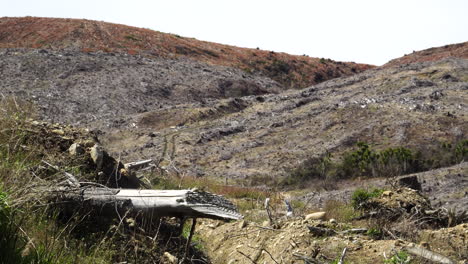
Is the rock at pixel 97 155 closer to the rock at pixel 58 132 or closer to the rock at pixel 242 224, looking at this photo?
the rock at pixel 58 132

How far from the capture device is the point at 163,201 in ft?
15.6

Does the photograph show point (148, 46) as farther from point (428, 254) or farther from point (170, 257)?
point (428, 254)

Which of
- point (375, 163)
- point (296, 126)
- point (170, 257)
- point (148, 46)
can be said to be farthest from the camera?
point (148, 46)

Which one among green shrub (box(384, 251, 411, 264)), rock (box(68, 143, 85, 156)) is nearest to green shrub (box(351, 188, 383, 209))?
green shrub (box(384, 251, 411, 264))

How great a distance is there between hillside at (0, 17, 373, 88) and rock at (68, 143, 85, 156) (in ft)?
107

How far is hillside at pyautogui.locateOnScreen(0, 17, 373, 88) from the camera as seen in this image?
38469mm

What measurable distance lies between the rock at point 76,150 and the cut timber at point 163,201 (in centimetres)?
129

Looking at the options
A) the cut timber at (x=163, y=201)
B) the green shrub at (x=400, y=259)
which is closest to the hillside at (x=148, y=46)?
the cut timber at (x=163, y=201)

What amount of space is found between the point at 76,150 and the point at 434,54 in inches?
1797

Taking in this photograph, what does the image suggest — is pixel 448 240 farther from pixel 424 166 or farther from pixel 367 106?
pixel 367 106

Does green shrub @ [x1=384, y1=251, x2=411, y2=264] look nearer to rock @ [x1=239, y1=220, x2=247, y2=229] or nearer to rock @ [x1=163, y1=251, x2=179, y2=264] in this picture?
rock @ [x1=163, y1=251, x2=179, y2=264]

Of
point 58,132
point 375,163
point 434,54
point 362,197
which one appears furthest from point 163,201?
point 434,54

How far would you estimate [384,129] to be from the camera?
866 inches

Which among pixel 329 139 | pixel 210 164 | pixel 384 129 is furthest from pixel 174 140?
pixel 384 129
